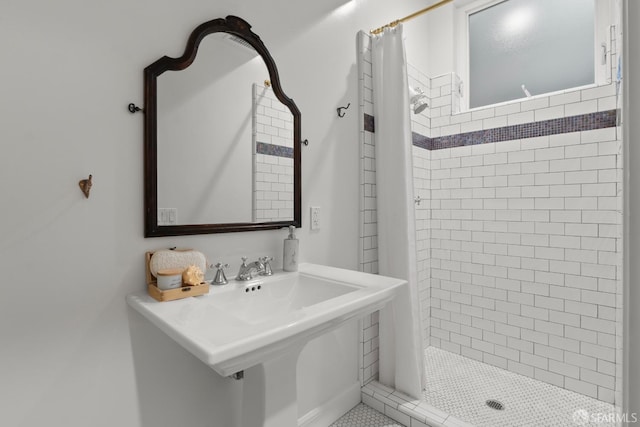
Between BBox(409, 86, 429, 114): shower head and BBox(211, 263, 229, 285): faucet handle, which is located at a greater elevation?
BBox(409, 86, 429, 114): shower head

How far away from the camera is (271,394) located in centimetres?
112

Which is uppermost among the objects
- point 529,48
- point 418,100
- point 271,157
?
point 529,48

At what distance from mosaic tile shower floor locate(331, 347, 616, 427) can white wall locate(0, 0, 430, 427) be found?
0.97 metres

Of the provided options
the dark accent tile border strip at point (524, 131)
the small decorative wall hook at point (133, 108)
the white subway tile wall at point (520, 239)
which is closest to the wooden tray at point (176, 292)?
the small decorative wall hook at point (133, 108)

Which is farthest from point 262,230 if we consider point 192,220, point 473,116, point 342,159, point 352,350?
point 473,116

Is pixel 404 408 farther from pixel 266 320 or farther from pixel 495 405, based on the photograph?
pixel 266 320

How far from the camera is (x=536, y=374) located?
7.12ft

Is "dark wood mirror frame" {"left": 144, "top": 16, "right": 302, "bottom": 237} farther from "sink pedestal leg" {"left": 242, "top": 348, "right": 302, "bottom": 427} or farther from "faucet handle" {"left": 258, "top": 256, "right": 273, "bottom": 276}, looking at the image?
"sink pedestal leg" {"left": 242, "top": 348, "right": 302, "bottom": 427}

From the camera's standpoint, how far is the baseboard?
1.68m

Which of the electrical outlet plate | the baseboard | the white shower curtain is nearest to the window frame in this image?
the white shower curtain

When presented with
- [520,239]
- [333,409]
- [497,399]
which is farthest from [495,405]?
[520,239]

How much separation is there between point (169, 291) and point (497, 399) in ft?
6.49

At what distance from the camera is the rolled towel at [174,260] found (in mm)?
1080
